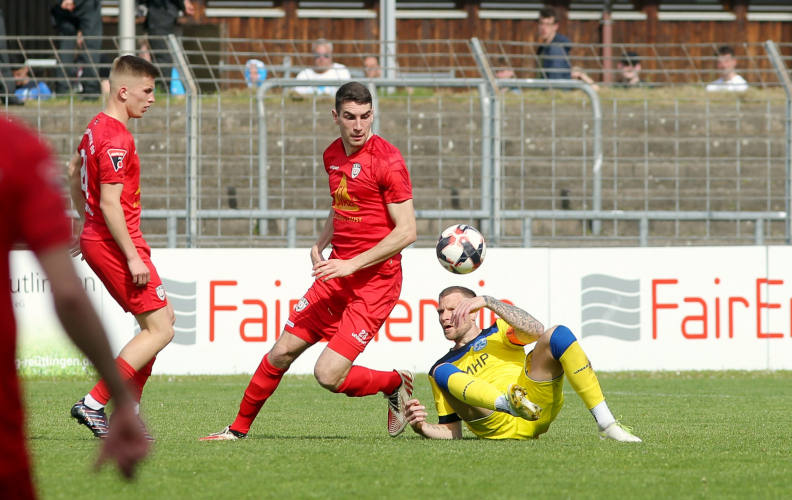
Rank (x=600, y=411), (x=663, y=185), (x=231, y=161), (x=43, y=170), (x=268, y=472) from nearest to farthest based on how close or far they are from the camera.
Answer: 1. (x=43, y=170)
2. (x=268, y=472)
3. (x=600, y=411)
4. (x=231, y=161)
5. (x=663, y=185)

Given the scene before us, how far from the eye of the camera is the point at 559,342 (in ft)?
18.2

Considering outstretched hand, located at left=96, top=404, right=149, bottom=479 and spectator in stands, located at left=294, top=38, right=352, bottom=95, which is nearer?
outstretched hand, located at left=96, top=404, right=149, bottom=479

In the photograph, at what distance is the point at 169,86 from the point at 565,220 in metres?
5.11

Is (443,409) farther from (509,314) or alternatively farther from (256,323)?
(256,323)

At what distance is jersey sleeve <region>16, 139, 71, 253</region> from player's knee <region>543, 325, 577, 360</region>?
3739 millimetres

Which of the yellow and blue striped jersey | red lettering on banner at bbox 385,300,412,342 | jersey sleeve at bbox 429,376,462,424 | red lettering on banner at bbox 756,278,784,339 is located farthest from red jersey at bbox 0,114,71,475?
red lettering on banner at bbox 756,278,784,339

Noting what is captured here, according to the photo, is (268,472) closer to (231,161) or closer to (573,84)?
(231,161)

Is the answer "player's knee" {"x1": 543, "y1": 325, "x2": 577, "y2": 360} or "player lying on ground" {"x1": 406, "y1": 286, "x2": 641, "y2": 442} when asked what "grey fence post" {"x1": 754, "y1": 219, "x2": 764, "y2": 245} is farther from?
"player's knee" {"x1": 543, "y1": 325, "x2": 577, "y2": 360}

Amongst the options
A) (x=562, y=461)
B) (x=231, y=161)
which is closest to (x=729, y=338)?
(x=231, y=161)

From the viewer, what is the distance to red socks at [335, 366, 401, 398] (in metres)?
6.10

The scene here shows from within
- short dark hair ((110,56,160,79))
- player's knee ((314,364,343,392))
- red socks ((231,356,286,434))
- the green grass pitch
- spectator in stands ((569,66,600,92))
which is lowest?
the green grass pitch

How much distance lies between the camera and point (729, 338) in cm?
1141

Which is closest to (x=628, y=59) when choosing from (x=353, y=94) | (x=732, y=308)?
(x=732, y=308)

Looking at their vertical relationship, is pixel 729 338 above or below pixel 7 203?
below
